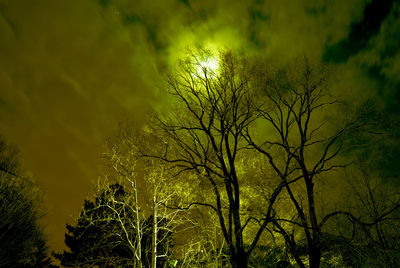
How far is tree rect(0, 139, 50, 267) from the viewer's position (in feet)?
49.3

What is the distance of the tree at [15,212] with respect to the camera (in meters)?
15.0

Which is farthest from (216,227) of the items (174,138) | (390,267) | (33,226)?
(33,226)

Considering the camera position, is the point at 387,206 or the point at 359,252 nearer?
the point at 359,252

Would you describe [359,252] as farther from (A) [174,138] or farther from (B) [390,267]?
(A) [174,138]

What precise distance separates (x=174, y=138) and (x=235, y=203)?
3.95m

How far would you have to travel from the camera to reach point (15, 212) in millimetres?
15781

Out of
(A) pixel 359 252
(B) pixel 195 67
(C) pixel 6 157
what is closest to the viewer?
(A) pixel 359 252

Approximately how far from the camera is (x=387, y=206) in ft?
57.6

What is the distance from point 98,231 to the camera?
24391mm

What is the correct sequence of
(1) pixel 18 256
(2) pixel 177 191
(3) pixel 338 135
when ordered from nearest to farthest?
(3) pixel 338 135, (2) pixel 177 191, (1) pixel 18 256

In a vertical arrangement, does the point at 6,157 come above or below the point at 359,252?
above

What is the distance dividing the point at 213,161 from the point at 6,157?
1587 centimetres

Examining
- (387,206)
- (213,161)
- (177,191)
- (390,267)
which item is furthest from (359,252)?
(387,206)

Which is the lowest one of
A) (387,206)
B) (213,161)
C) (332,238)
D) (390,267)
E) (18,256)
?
(390,267)
